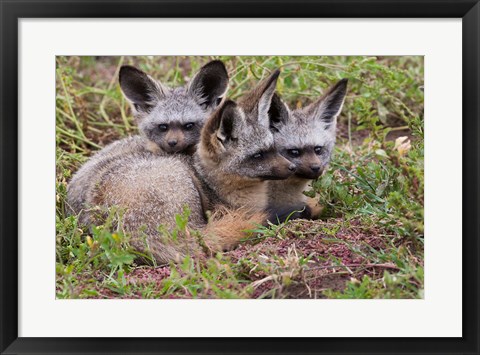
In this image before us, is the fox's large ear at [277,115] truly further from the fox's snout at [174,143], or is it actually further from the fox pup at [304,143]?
the fox's snout at [174,143]

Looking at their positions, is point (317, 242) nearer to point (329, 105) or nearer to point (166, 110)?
point (329, 105)

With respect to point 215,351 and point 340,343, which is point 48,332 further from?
point 340,343

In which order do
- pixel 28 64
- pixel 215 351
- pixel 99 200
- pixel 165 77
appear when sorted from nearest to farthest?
pixel 215 351 → pixel 28 64 → pixel 99 200 → pixel 165 77

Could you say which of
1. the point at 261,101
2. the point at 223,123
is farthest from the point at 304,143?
the point at 223,123

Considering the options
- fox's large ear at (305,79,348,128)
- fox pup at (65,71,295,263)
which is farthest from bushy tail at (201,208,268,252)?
fox's large ear at (305,79,348,128)

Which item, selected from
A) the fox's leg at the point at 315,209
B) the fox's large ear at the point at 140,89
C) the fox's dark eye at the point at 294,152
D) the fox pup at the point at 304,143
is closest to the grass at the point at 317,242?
the fox's leg at the point at 315,209

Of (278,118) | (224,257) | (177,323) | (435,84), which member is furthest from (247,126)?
(177,323)
